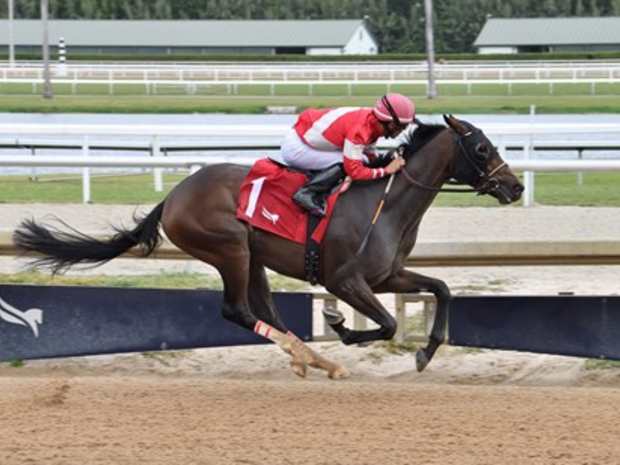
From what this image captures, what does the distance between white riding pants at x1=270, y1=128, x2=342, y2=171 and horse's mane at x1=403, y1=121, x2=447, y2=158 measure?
359mm

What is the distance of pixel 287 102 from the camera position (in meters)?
30.1

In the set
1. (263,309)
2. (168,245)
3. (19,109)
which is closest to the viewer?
(263,309)

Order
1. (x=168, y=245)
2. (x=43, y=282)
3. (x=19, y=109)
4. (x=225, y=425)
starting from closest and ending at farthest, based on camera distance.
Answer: (x=225, y=425) → (x=168, y=245) → (x=43, y=282) → (x=19, y=109)

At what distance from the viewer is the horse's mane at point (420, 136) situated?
6262 mm

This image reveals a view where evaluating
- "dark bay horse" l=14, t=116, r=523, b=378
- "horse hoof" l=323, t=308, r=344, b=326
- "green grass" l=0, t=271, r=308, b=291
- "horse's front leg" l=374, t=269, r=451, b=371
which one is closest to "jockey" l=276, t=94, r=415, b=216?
"dark bay horse" l=14, t=116, r=523, b=378

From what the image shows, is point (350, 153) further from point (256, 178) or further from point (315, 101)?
point (315, 101)

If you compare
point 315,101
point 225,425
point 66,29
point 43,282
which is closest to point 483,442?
point 225,425

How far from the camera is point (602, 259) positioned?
688 cm

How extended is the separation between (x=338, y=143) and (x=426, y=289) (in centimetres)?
81

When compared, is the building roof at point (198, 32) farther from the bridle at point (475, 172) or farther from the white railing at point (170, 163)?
the bridle at point (475, 172)

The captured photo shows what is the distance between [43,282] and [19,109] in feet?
62.5

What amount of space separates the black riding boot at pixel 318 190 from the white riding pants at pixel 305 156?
0.05 m

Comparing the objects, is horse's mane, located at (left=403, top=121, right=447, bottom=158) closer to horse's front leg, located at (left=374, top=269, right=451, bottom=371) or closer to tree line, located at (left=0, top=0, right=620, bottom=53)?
horse's front leg, located at (left=374, top=269, right=451, bottom=371)

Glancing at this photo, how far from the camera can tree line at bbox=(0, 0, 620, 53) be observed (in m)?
65.1
